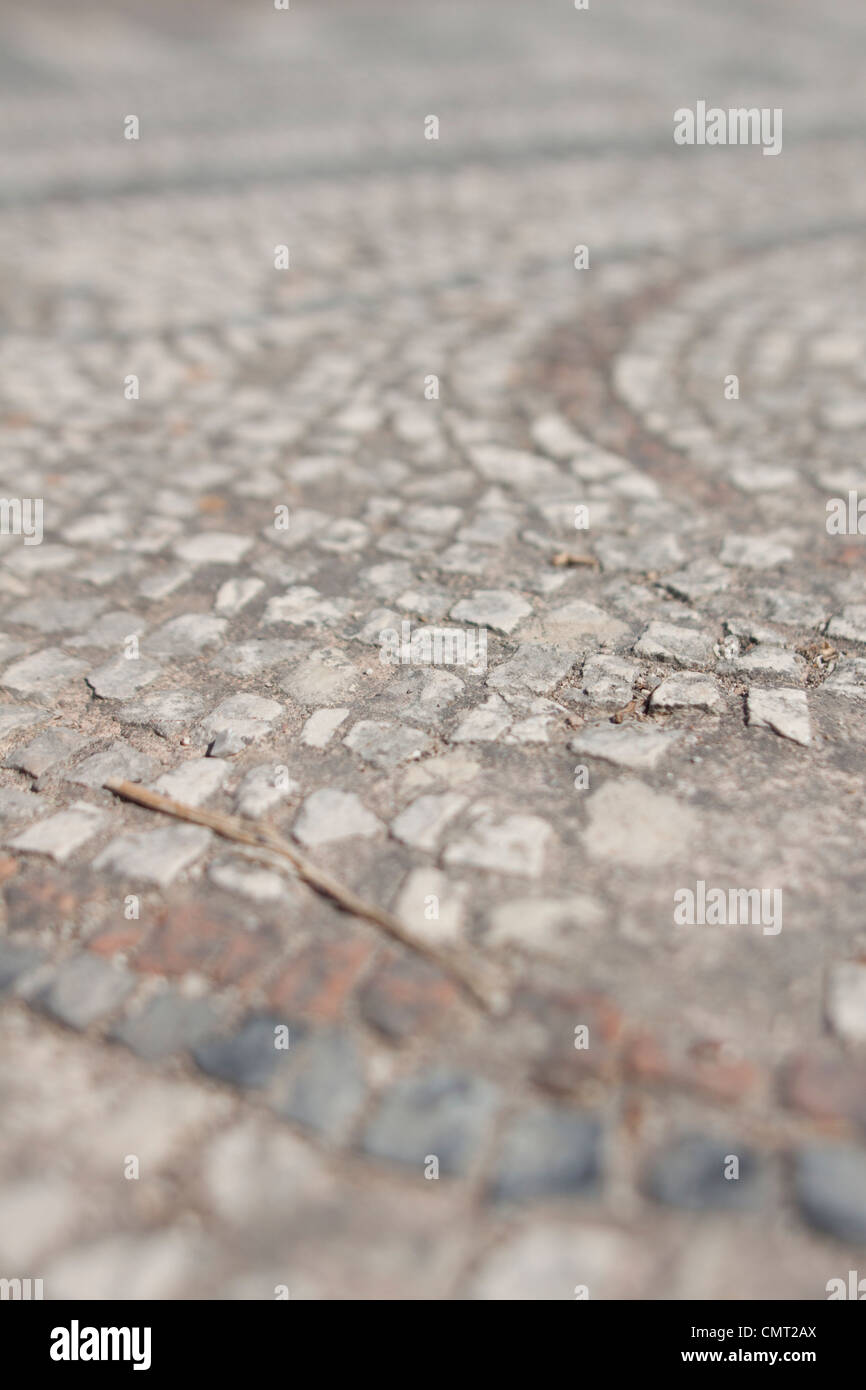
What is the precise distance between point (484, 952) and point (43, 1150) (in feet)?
2.58

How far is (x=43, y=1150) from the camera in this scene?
171cm

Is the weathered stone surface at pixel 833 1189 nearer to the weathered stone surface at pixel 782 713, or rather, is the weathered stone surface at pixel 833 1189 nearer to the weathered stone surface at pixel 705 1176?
the weathered stone surface at pixel 705 1176

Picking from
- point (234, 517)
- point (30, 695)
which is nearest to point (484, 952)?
point (30, 695)

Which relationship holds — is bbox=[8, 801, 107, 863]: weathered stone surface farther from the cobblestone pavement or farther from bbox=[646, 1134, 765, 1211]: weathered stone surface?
bbox=[646, 1134, 765, 1211]: weathered stone surface

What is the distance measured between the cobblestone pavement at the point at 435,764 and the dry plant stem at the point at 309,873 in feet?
0.11

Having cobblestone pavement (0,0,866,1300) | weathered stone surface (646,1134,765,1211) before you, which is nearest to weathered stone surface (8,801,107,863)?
cobblestone pavement (0,0,866,1300)

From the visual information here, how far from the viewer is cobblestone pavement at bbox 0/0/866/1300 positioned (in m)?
1.64

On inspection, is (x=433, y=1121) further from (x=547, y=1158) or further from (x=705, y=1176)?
(x=705, y=1176)

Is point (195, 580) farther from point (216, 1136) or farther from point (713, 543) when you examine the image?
point (216, 1136)

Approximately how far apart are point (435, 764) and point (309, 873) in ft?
1.46

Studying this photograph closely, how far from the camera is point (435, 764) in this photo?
8.14 ft

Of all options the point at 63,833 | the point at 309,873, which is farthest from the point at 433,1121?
the point at 63,833

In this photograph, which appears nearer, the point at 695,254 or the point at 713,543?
the point at 713,543
